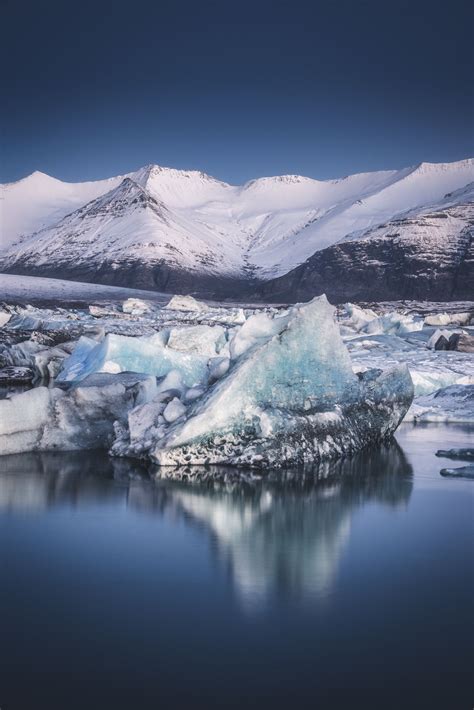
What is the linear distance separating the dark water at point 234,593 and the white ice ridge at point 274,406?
483mm

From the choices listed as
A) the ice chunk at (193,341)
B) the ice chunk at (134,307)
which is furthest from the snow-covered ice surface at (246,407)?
the ice chunk at (134,307)

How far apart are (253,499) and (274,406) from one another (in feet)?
4.51

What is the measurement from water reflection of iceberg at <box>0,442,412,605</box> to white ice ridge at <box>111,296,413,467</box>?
0.24 m

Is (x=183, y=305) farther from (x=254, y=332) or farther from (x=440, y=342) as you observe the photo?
(x=254, y=332)

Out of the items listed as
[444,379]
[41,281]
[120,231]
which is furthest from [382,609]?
[120,231]

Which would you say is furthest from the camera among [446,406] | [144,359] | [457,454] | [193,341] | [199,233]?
[199,233]

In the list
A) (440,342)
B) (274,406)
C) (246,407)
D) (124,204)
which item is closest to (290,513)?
(246,407)

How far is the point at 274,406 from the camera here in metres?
7.91

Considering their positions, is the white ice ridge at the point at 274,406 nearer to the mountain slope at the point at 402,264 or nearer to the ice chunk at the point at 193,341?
the ice chunk at the point at 193,341

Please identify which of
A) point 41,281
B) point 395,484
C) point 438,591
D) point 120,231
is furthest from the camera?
point 120,231

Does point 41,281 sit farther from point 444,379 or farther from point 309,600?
point 309,600

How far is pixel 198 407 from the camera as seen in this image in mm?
7738

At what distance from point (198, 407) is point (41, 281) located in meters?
72.7

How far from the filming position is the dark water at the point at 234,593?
336cm
